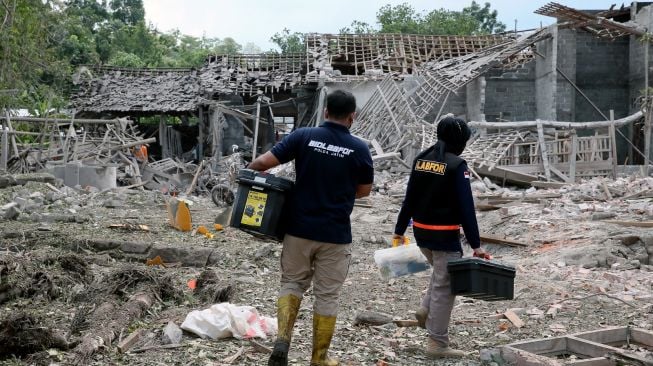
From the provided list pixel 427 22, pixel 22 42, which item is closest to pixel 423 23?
pixel 427 22

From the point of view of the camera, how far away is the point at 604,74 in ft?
83.5

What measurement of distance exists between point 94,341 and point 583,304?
4.23 meters

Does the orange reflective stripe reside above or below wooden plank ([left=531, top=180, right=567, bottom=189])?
above

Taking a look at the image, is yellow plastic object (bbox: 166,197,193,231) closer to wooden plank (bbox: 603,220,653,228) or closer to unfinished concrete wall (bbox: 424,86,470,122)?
wooden plank (bbox: 603,220,653,228)

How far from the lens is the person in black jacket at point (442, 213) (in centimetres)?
491

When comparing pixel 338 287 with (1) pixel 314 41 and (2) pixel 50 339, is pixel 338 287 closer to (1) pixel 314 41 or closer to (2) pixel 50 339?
(2) pixel 50 339

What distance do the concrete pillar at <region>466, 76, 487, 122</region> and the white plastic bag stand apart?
18.1 m

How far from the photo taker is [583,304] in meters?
6.62

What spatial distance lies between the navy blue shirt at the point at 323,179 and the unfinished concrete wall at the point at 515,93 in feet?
69.1

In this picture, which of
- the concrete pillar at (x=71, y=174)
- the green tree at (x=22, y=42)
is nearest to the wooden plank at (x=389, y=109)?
the concrete pillar at (x=71, y=174)

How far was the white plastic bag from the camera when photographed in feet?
18.0

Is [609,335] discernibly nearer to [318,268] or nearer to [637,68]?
[318,268]

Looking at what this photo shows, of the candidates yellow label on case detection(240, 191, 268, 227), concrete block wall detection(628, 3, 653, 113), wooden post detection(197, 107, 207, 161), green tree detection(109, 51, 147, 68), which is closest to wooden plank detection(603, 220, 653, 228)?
yellow label on case detection(240, 191, 268, 227)

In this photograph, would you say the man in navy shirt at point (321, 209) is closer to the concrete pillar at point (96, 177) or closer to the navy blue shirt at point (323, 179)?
the navy blue shirt at point (323, 179)
